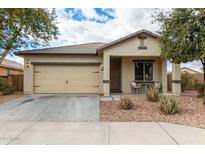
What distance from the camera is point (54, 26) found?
21.8 m

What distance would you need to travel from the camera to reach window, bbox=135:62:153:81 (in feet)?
60.5

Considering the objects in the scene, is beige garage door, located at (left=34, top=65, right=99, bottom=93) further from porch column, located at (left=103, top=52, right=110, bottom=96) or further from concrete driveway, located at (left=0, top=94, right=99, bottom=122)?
concrete driveway, located at (left=0, top=94, right=99, bottom=122)

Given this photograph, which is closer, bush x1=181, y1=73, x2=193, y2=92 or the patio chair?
the patio chair

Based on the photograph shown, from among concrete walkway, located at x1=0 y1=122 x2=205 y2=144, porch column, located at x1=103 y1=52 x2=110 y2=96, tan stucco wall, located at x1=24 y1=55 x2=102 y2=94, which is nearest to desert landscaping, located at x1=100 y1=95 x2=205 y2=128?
concrete walkway, located at x1=0 y1=122 x2=205 y2=144

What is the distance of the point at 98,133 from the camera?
7355 millimetres

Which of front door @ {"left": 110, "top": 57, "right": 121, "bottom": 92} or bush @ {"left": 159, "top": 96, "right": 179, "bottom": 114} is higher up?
front door @ {"left": 110, "top": 57, "right": 121, "bottom": 92}

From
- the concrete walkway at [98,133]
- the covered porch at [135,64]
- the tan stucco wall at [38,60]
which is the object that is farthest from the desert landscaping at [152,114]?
the tan stucco wall at [38,60]

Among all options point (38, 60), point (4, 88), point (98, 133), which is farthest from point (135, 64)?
point (98, 133)

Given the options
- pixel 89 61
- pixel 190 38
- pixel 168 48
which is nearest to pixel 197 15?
pixel 190 38

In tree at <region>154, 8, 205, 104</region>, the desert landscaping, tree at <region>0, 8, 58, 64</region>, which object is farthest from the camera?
tree at <region>0, 8, 58, 64</region>

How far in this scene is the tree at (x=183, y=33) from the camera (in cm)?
1144

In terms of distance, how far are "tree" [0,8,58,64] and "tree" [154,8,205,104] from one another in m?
8.98

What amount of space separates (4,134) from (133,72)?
42.2ft

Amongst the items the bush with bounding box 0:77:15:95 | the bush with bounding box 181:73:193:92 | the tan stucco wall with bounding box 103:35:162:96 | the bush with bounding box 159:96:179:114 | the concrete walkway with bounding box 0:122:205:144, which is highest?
the tan stucco wall with bounding box 103:35:162:96
